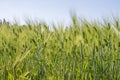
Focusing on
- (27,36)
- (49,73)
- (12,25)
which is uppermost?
(12,25)

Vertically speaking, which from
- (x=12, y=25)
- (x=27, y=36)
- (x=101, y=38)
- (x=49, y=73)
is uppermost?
(x=12, y=25)

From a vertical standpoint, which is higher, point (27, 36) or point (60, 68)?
point (27, 36)

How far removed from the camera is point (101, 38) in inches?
67.5

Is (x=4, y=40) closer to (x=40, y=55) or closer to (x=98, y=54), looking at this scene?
(x=40, y=55)

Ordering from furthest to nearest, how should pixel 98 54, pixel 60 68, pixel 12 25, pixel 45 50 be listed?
1. pixel 12 25
2. pixel 45 50
3. pixel 98 54
4. pixel 60 68

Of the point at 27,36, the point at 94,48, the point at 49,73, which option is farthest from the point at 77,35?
the point at 27,36

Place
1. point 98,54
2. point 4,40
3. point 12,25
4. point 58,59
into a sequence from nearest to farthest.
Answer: point 98,54
point 58,59
point 4,40
point 12,25

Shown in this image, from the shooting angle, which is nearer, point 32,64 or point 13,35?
point 32,64

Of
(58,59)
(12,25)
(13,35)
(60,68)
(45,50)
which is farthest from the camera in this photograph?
(12,25)

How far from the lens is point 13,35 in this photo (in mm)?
2303

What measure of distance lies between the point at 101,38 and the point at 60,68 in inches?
17.7

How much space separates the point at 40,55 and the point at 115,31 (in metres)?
0.57

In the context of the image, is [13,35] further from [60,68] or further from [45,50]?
[60,68]

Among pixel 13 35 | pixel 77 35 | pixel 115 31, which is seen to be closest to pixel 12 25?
pixel 13 35
